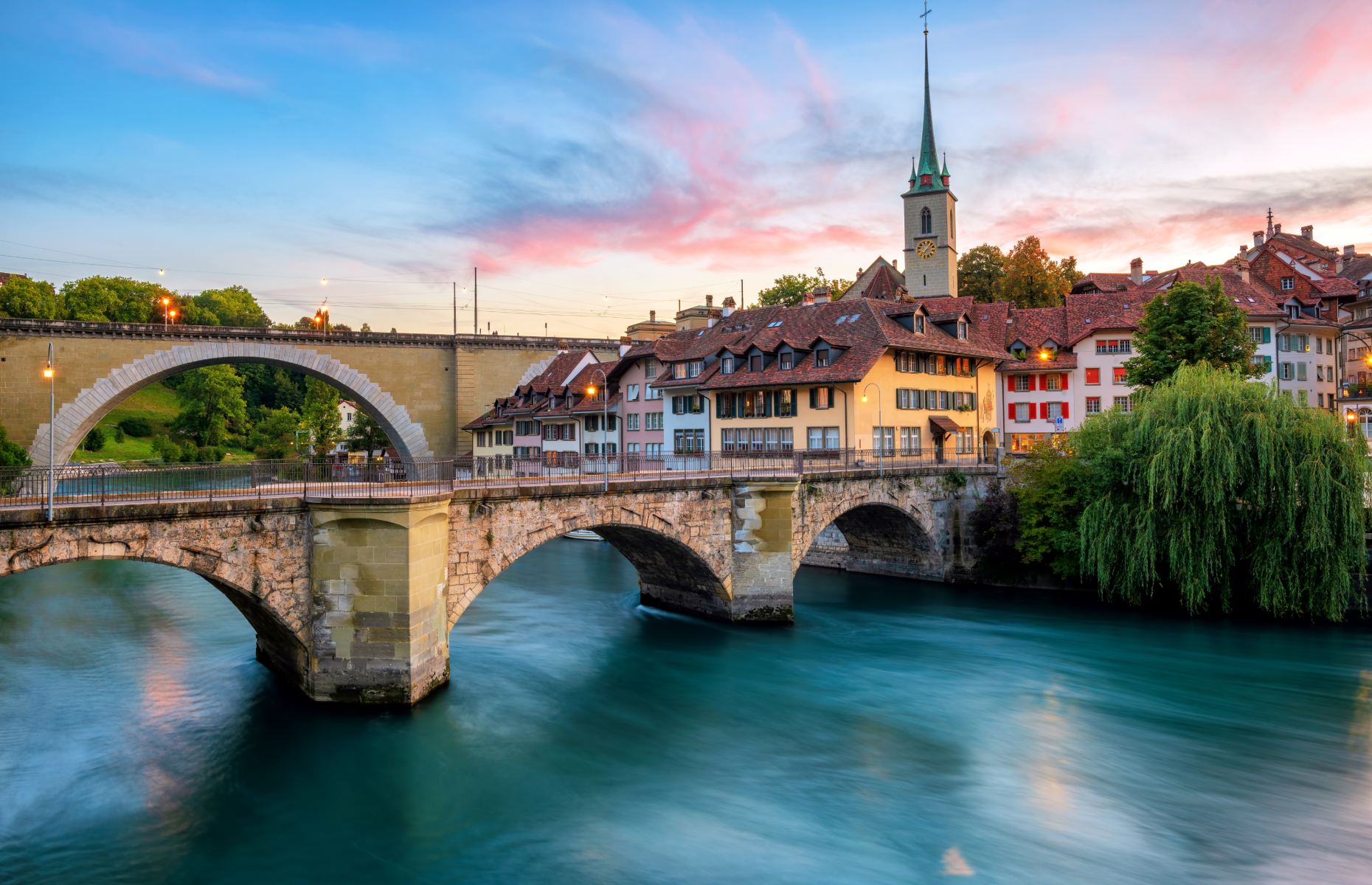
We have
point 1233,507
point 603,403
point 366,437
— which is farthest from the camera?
point 366,437

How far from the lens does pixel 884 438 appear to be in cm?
3750

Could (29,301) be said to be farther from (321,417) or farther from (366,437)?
(366,437)

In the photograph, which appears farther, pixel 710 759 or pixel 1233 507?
pixel 1233 507

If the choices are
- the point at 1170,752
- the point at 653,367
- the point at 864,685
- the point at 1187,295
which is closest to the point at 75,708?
the point at 864,685

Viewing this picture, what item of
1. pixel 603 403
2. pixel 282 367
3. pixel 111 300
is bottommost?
pixel 603 403

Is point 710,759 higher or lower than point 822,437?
lower

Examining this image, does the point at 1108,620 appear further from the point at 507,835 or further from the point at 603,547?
the point at 603,547

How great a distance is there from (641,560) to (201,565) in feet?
49.2

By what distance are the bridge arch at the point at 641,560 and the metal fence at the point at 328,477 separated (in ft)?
3.46

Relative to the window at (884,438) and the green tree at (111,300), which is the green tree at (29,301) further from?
the window at (884,438)

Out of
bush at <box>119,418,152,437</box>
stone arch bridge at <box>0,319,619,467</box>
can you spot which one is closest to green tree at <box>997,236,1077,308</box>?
stone arch bridge at <box>0,319,619,467</box>

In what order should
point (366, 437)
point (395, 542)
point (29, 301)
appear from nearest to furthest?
point (395, 542)
point (366, 437)
point (29, 301)

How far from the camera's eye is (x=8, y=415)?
40156mm

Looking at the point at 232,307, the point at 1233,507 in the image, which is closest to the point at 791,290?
the point at 1233,507
